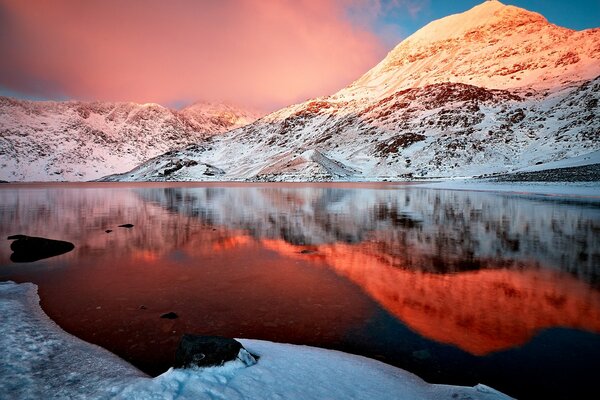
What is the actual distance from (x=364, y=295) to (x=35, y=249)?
44.1ft

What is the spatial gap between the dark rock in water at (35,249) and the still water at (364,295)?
43 cm

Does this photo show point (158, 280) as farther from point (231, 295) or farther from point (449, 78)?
point (449, 78)

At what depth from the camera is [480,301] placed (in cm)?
859

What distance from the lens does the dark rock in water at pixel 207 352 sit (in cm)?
510

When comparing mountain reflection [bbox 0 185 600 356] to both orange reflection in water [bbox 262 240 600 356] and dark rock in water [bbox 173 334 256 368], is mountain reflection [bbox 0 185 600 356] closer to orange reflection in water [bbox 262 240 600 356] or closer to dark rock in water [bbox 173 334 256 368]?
orange reflection in water [bbox 262 240 600 356]

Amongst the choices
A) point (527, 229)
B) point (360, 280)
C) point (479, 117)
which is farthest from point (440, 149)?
point (360, 280)

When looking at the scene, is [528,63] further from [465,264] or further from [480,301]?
[480,301]

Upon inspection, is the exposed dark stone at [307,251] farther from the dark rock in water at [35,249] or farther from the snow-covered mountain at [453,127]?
the snow-covered mountain at [453,127]

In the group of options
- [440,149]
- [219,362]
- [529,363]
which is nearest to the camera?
[219,362]

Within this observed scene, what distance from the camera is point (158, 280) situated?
10477 millimetres

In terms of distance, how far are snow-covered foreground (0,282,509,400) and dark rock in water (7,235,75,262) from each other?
8.71 m

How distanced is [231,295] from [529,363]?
21.7ft

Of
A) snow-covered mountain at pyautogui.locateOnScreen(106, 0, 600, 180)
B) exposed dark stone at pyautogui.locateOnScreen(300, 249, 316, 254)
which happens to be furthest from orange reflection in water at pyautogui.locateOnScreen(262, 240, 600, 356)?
snow-covered mountain at pyautogui.locateOnScreen(106, 0, 600, 180)

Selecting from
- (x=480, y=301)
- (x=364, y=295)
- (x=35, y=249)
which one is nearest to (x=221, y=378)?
(x=364, y=295)
